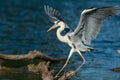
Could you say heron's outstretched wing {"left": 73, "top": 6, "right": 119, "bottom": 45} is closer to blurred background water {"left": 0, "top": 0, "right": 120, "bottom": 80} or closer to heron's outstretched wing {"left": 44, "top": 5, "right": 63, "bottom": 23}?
heron's outstretched wing {"left": 44, "top": 5, "right": 63, "bottom": 23}

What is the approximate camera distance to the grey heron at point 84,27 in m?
11.8

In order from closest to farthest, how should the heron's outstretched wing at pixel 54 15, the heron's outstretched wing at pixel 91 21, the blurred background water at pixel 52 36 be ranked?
the heron's outstretched wing at pixel 91 21, the heron's outstretched wing at pixel 54 15, the blurred background water at pixel 52 36

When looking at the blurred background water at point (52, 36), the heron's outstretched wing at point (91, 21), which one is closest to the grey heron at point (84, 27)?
the heron's outstretched wing at point (91, 21)

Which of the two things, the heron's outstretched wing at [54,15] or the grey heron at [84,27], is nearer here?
the grey heron at [84,27]

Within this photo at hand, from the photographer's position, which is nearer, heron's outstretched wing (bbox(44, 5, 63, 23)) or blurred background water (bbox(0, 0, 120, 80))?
heron's outstretched wing (bbox(44, 5, 63, 23))

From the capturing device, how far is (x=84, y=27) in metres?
12.4

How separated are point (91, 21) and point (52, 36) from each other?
28.0 feet

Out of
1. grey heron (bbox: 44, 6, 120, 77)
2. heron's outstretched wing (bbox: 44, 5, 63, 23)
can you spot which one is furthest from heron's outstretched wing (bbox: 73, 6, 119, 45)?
heron's outstretched wing (bbox: 44, 5, 63, 23)

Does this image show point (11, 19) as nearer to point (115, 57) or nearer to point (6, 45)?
point (6, 45)

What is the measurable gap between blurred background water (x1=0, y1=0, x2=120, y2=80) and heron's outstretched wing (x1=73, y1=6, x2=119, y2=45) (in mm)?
1860

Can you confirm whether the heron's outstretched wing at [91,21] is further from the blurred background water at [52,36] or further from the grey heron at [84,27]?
the blurred background water at [52,36]

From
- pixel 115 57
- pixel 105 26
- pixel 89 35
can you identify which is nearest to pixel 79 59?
pixel 115 57

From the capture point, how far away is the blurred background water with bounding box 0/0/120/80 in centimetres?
1589

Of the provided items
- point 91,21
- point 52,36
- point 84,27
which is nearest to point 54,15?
point 84,27
